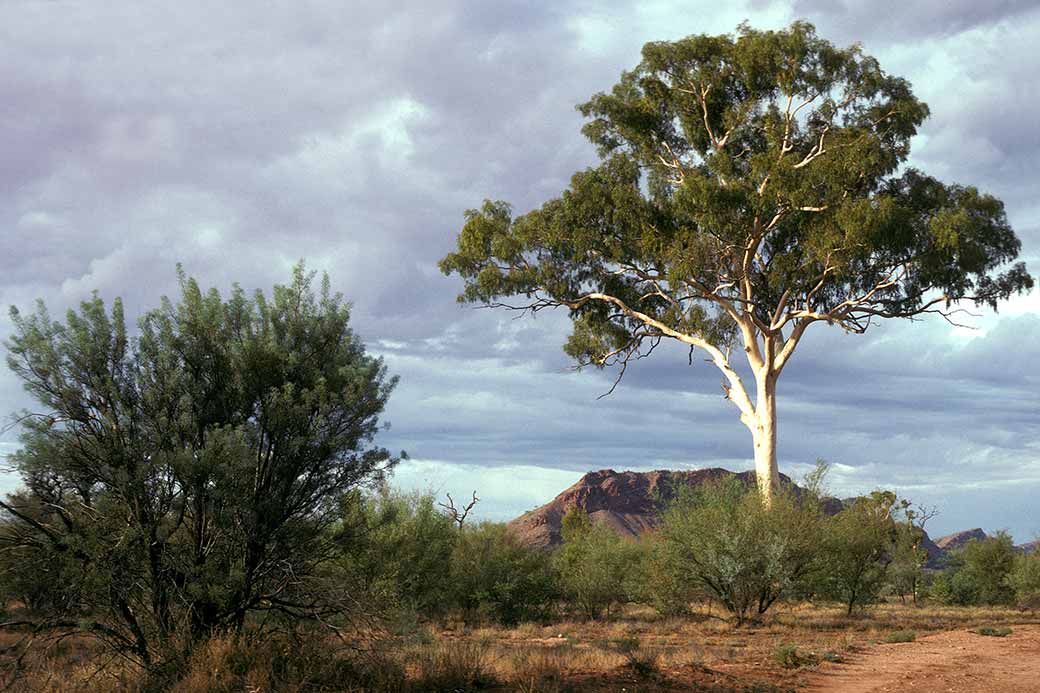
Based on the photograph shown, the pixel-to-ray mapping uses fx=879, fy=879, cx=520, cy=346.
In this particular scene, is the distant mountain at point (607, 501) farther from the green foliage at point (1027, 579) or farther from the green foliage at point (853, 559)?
the green foliage at point (853, 559)

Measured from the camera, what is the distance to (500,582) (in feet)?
93.5

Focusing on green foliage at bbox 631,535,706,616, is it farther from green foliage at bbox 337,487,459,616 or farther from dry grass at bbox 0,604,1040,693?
green foliage at bbox 337,487,459,616

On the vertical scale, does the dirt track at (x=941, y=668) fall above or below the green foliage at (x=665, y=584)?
below

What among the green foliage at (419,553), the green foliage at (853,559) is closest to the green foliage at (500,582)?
the green foliage at (419,553)

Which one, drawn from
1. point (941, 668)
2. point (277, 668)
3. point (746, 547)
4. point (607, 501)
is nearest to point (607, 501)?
point (607, 501)

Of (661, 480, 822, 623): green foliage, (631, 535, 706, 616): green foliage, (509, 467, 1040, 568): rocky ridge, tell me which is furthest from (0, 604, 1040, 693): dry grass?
(509, 467, 1040, 568): rocky ridge

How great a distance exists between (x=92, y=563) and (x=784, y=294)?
22.7 m

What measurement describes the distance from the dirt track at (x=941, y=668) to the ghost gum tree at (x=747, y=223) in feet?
25.5

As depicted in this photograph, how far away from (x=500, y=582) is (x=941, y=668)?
15.4 metres

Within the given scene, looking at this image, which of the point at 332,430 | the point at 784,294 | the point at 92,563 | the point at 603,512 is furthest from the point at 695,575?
the point at 603,512

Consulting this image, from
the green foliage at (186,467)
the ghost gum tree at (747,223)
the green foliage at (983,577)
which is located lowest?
the green foliage at (983,577)

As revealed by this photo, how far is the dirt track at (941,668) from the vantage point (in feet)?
44.2

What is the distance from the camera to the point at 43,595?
1010cm

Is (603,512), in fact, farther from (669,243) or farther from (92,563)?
(92,563)
